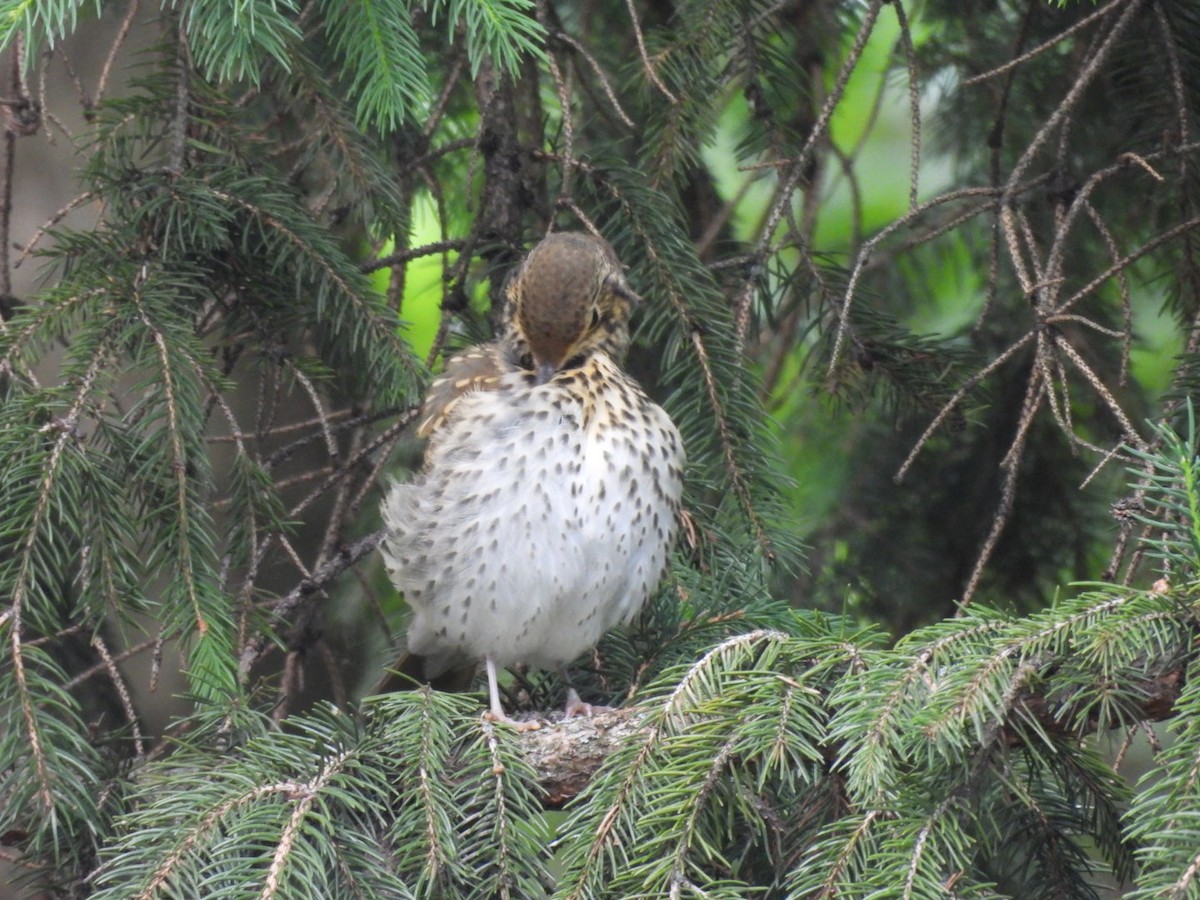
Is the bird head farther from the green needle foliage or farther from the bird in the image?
the green needle foliage

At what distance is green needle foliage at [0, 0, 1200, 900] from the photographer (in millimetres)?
1604

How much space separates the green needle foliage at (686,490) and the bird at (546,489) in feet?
0.34

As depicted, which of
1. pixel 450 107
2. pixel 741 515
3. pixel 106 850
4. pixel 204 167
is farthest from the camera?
pixel 450 107

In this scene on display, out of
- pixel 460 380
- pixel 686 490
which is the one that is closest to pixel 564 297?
pixel 460 380

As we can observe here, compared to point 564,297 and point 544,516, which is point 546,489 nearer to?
point 544,516

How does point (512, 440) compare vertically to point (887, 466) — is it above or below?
above

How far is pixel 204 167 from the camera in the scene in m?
2.35

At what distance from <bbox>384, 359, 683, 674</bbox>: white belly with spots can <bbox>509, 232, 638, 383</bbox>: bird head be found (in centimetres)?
6

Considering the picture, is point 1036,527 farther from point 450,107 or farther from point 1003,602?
point 450,107

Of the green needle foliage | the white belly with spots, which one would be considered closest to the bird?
the white belly with spots

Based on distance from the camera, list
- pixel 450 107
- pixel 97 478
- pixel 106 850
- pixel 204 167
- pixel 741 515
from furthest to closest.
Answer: pixel 450 107 → pixel 741 515 → pixel 204 167 → pixel 97 478 → pixel 106 850

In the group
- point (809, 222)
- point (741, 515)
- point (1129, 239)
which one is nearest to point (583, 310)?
point (741, 515)

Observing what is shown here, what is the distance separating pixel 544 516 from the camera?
8.13 feet

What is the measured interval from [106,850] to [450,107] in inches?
85.4
